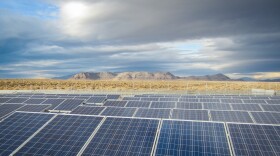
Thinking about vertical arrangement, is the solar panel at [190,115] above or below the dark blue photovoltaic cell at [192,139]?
below

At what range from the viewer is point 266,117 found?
62.8 feet

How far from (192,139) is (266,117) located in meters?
10.7

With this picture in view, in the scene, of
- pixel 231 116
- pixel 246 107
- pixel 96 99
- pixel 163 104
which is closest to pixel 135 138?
pixel 231 116

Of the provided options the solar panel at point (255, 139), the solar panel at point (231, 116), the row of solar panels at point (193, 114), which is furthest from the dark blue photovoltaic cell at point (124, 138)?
the solar panel at point (231, 116)

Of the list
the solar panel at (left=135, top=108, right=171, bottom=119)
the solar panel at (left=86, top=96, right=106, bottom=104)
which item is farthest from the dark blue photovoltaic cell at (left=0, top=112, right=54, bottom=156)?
the solar panel at (left=86, top=96, right=106, bottom=104)

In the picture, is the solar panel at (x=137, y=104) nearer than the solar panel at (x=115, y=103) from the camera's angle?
Yes

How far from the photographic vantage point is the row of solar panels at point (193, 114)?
63.1ft

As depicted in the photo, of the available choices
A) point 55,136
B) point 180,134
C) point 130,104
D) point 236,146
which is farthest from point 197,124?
point 130,104

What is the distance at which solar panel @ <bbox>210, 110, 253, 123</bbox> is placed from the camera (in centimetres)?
1926

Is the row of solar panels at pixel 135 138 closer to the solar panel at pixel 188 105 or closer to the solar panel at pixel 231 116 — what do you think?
the solar panel at pixel 231 116

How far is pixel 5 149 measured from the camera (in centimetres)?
1193

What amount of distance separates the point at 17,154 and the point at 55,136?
6.49 ft

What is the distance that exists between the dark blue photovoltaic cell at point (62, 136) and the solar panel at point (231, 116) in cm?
1090

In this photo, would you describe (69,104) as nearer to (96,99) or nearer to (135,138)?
(96,99)
